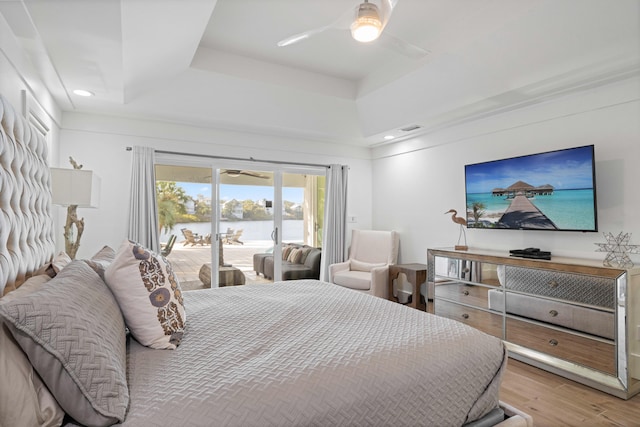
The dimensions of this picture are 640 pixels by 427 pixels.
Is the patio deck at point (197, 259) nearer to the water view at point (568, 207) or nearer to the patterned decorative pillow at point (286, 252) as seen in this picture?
the patterned decorative pillow at point (286, 252)

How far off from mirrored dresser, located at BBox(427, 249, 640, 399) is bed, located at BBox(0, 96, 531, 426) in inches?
53.1

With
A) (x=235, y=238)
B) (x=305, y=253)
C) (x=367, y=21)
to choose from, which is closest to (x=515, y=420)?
(x=367, y=21)

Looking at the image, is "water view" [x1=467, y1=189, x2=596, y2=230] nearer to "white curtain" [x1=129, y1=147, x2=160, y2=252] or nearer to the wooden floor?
Answer: the wooden floor

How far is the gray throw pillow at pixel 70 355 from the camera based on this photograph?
0.94m

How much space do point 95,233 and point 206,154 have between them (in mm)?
1519

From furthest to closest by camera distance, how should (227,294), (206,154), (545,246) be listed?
(206,154) < (545,246) < (227,294)

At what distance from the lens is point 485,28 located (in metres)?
Result: 2.73

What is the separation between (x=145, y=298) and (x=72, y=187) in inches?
61.5

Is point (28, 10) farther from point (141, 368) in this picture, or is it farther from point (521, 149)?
point (521, 149)

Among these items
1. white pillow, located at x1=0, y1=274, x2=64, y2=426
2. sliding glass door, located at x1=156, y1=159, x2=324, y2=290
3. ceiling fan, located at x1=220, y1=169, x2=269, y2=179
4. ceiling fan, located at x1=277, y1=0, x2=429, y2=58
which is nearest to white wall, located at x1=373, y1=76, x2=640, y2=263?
sliding glass door, located at x1=156, y1=159, x2=324, y2=290

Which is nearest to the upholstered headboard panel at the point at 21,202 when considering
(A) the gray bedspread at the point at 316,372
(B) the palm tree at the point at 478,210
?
(A) the gray bedspread at the point at 316,372

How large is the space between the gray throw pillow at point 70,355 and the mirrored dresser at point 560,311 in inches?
117

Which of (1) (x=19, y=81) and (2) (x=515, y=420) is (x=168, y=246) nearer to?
(1) (x=19, y=81)

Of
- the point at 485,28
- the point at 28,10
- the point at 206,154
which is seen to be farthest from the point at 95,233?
the point at 485,28
